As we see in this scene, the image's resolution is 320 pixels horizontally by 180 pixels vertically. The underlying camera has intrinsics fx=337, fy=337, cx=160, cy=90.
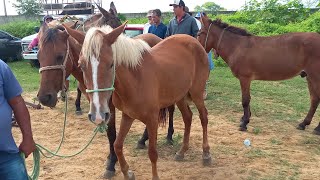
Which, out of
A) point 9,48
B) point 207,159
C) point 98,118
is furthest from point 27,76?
point 98,118

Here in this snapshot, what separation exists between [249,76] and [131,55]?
137 inches

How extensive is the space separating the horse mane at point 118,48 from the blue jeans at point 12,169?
953 millimetres

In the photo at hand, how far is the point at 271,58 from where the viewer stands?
620cm

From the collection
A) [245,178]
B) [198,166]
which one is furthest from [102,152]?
[245,178]

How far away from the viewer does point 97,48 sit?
279cm

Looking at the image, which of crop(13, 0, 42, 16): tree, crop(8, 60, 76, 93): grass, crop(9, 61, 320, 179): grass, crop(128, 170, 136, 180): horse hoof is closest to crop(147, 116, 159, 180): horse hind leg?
crop(128, 170, 136, 180): horse hoof

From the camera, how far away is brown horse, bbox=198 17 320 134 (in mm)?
5922

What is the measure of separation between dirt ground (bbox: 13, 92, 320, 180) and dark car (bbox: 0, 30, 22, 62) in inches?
344

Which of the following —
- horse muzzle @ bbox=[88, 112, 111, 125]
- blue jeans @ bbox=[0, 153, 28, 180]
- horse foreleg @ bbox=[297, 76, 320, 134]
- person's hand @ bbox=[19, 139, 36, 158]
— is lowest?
horse foreleg @ bbox=[297, 76, 320, 134]

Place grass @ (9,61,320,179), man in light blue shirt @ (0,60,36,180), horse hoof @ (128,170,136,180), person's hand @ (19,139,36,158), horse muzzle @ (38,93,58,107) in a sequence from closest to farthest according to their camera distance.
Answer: man in light blue shirt @ (0,60,36,180) < person's hand @ (19,139,36,158) < horse muzzle @ (38,93,58,107) < horse hoof @ (128,170,136,180) < grass @ (9,61,320,179)

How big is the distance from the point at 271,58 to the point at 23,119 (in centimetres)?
495

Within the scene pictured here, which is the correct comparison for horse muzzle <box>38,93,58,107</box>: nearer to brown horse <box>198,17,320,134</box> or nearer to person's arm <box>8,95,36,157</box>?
person's arm <box>8,95,36,157</box>

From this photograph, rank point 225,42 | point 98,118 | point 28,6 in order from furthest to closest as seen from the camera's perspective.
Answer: point 28,6 < point 225,42 < point 98,118

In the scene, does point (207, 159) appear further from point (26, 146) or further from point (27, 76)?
point (27, 76)
